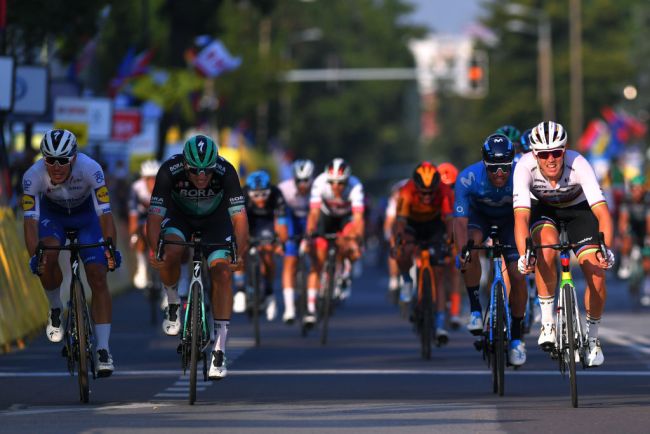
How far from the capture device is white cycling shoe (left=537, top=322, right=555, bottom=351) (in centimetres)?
1339

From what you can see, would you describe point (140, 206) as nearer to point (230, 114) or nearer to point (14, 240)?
point (14, 240)

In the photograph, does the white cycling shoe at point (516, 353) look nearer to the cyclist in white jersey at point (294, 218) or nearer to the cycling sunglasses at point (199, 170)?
the cycling sunglasses at point (199, 170)

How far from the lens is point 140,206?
81.7 feet

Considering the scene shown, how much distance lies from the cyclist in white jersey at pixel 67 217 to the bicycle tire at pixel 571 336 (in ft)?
9.83

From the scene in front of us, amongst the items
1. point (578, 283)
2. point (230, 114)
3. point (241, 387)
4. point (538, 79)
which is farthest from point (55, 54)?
point (538, 79)

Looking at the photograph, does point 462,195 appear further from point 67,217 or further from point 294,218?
point 294,218

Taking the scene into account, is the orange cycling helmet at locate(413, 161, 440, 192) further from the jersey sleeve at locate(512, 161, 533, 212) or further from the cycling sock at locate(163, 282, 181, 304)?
the jersey sleeve at locate(512, 161, 533, 212)

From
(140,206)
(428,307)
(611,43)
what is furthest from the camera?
(611,43)

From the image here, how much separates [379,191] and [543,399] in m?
175

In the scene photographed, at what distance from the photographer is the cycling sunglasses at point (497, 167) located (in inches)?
578

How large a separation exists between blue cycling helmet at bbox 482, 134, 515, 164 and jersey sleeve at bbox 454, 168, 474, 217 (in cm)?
34

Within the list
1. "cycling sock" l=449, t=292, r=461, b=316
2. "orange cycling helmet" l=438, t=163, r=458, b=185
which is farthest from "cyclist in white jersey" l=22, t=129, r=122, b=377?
"cycling sock" l=449, t=292, r=461, b=316

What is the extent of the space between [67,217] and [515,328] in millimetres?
3301

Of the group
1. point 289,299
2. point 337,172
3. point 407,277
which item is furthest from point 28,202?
point 289,299
